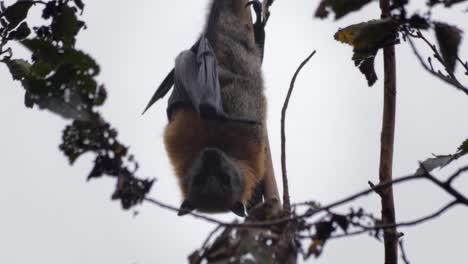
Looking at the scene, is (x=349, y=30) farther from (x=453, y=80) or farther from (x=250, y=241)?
(x=250, y=241)

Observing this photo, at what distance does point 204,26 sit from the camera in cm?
1187

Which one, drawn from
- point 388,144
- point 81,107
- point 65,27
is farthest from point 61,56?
point 388,144

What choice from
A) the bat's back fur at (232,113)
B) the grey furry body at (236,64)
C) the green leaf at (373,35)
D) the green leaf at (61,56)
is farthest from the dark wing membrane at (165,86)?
the green leaf at (61,56)

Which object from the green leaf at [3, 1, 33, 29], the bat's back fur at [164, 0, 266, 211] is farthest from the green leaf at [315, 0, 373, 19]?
the bat's back fur at [164, 0, 266, 211]

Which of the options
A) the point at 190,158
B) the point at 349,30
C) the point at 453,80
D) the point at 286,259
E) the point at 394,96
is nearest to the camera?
the point at 286,259

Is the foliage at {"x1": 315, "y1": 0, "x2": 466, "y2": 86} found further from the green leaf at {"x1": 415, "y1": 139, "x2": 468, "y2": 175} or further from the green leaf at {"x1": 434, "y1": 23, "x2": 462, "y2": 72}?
the green leaf at {"x1": 415, "y1": 139, "x2": 468, "y2": 175}

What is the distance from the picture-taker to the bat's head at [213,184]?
10633 millimetres

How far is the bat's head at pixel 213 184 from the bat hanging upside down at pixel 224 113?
0.05 feet

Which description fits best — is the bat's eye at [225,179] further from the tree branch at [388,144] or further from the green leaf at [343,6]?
the green leaf at [343,6]

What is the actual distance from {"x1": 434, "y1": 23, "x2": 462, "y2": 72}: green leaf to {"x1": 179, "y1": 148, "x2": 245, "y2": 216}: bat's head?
6.94m

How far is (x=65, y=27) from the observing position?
440 centimetres

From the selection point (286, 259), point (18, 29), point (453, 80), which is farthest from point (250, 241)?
point (18, 29)

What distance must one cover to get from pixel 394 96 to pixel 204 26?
720 centimetres

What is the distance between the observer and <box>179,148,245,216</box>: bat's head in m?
10.6
